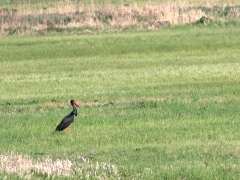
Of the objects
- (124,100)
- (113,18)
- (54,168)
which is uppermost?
(113,18)

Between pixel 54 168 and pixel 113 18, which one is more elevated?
pixel 113 18

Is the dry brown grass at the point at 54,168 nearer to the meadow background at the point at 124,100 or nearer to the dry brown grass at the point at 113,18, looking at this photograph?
the meadow background at the point at 124,100

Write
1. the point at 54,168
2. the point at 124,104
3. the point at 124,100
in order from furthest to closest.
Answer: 1. the point at 124,100
2. the point at 124,104
3. the point at 54,168

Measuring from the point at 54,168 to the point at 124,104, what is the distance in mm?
7760

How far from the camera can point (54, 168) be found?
10.6 meters

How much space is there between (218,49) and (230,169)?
20.5 meters

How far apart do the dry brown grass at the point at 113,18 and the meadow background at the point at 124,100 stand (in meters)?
0.17

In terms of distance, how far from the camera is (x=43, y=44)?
32969mm

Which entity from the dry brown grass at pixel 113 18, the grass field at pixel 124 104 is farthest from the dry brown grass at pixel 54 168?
the dry brown grass at pixel 113 18

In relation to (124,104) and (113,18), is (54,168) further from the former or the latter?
(113,18)

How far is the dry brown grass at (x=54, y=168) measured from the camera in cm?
1038

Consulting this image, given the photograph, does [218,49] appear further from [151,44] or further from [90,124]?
[90,124]

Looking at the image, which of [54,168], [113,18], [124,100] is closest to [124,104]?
[124,100]

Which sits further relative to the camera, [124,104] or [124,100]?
[124,100]
